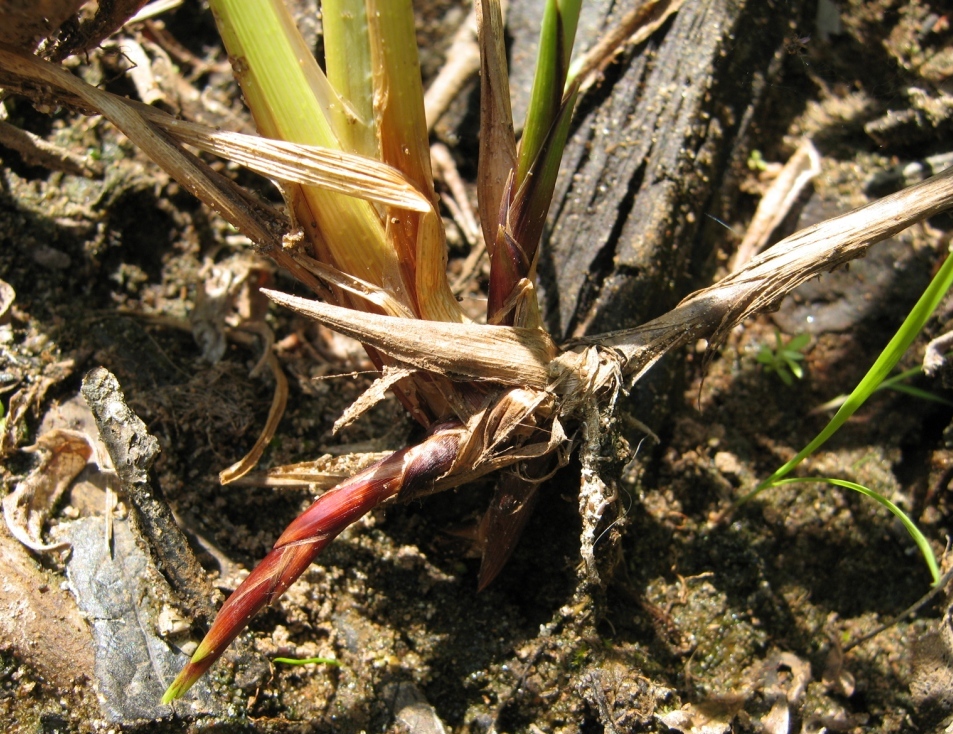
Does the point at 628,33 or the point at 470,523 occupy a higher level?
the point at 628,33

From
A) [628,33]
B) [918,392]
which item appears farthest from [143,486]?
[918,392]

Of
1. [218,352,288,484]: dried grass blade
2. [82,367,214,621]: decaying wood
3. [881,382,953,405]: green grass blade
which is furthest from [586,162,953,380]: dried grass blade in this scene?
[82,367,214,621]: decaying wood

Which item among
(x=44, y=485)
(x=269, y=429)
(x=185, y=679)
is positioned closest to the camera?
(x=185, y=679)

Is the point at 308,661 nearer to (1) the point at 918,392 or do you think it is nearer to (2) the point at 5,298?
(2) the point at 5,298

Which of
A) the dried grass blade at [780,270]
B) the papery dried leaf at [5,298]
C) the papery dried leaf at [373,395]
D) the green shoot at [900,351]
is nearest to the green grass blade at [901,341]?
the green shoot at [900,351]

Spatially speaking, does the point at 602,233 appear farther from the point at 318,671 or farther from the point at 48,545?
the point at 48,545

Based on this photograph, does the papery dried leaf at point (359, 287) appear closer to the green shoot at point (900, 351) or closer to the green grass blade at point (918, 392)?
the green shoot at point (900, 351)
